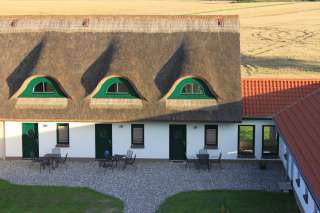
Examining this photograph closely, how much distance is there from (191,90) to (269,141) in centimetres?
486

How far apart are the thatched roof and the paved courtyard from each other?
2.46 meters

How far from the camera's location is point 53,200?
25.8 metres

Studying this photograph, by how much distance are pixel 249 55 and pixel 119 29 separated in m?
35.2

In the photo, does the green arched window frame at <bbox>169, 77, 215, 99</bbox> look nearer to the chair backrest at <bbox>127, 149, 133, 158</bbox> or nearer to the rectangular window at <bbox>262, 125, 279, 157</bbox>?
the rectangular window at <bbox>262, 125, 279, 157</bbox>

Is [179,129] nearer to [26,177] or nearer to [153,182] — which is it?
[153,182]

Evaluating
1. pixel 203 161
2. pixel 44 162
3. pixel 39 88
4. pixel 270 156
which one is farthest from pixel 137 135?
pixel 270 156

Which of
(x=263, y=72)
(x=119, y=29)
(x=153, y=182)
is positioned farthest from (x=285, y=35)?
(x=153, y=182)

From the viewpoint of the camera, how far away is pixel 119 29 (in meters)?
32.8

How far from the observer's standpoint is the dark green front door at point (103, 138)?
102ft

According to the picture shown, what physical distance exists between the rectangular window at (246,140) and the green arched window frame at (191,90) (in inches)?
98.3

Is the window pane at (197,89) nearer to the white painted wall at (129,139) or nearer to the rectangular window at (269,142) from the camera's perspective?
the white painted wall at (129,139)

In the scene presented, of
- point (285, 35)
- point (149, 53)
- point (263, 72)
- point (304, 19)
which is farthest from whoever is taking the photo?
point (304, 19)

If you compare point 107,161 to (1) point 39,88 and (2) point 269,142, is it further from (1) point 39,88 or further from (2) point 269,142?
(2) point 269,142

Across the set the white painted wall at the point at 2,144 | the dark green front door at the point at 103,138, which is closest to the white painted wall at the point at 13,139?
the white painted wall at the point at 2,144
